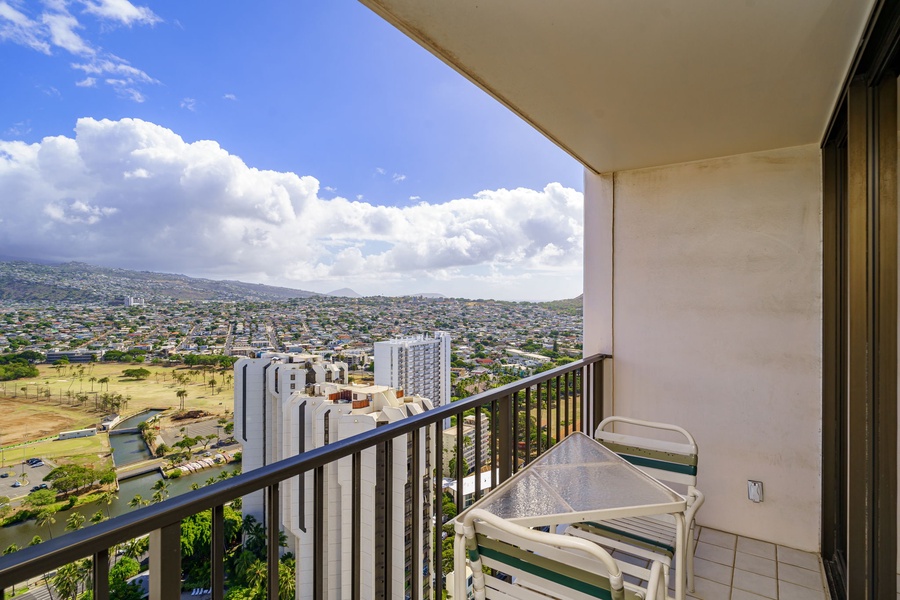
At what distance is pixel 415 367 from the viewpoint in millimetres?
4391

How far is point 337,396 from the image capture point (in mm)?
3238

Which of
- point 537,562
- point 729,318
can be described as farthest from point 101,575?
point 729,318

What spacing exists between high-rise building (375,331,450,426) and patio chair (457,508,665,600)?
283 centimetres

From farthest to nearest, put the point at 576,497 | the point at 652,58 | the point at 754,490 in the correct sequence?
the point at 754,490 → the point at 652,58 → the point at 576,497

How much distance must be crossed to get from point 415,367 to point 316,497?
3170 mm

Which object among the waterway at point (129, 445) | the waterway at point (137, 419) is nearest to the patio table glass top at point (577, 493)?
the waterway at point (129, 445)

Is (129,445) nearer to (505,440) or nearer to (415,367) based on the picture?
(415,367)

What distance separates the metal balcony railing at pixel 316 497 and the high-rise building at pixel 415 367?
5.68 feet

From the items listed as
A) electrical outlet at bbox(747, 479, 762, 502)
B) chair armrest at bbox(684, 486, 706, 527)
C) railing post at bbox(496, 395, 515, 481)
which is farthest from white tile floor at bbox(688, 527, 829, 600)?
railing post at bbox(496, 395, 515, 481)

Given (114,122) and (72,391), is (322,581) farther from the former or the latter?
(114,122)

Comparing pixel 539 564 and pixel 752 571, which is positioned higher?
pixel 539 564

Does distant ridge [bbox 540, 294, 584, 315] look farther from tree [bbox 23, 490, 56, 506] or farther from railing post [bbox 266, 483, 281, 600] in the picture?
tree [bbox 23, 490, 56, 506]

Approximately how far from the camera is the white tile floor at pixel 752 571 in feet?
7.80

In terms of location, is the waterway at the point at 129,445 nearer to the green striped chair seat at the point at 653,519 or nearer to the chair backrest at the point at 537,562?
the chair backrest at the point at 537,562
